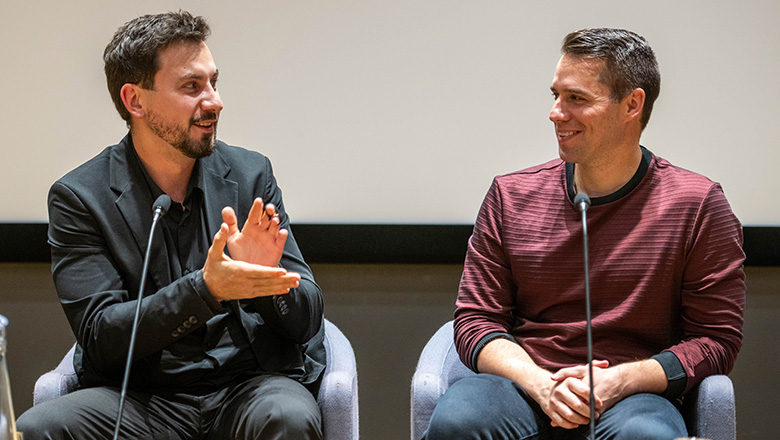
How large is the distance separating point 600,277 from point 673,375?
320mm

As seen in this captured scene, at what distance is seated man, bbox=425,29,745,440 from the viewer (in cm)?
→ 225

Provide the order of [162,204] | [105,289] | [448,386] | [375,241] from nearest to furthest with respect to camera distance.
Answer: [162,204] → [105,289] → [448,386] → [375,241]

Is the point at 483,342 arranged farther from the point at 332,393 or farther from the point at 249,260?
the point at 249,260

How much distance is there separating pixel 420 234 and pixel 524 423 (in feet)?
4.39

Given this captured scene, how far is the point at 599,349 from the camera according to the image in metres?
2.39

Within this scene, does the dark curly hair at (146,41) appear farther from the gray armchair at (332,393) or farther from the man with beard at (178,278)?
the gray armchair at (332,393)

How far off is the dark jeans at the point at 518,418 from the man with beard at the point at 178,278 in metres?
0.34

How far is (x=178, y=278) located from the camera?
2414mm

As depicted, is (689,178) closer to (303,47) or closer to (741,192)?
(741,192)

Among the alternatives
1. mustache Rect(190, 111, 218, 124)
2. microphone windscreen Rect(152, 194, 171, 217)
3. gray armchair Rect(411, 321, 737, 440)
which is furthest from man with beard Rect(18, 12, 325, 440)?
gray armchair Rect(411, 321, 737, 440)

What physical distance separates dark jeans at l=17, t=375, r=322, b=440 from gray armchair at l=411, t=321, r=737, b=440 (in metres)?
0.28

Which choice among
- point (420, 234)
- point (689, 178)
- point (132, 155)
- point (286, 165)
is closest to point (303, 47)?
point (286, 165)

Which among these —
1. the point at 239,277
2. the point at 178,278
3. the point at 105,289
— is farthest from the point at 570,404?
the point at 105,289

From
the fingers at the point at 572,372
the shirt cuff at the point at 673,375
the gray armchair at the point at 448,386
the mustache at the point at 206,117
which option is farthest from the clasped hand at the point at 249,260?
the shirt cuff at the point at 673,375
